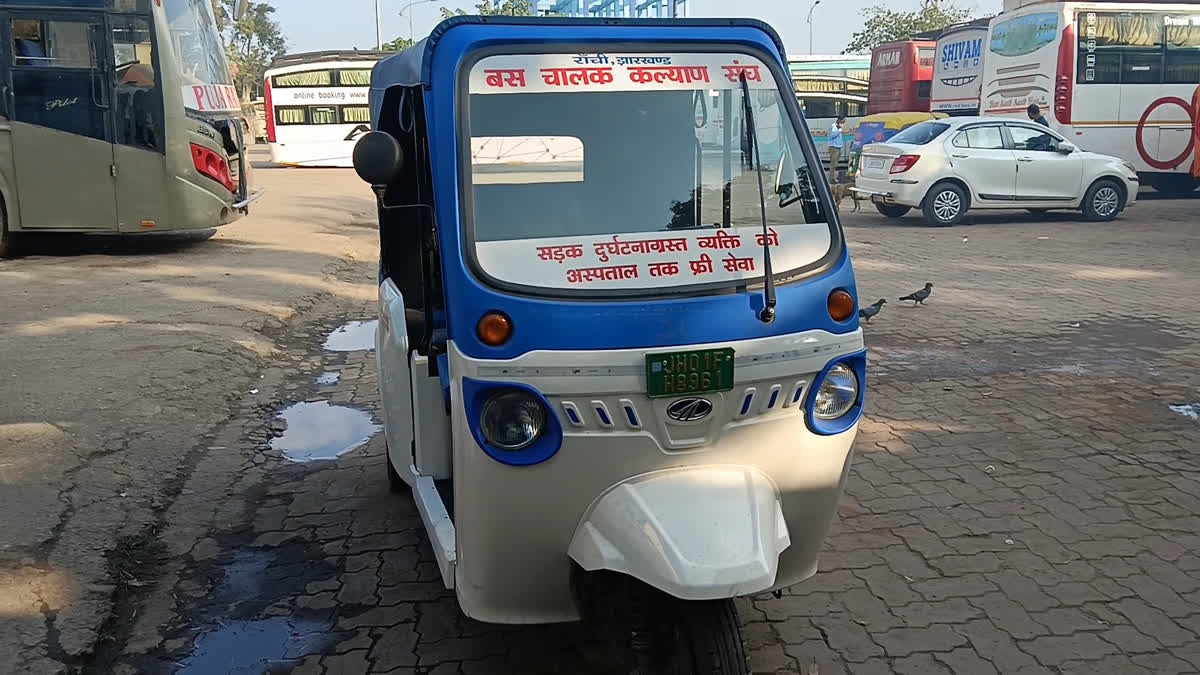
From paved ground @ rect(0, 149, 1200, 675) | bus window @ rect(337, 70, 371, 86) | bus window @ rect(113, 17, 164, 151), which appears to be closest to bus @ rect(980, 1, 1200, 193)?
paved ground @ rect(0, 149, 1200, 675)

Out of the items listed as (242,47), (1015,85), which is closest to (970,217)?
(1015,85)

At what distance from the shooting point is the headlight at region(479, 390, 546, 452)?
284 cm

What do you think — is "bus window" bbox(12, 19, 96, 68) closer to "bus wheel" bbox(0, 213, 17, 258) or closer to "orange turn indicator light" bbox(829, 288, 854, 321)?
"bus wheel" bbox(0, 213, 17, 258)

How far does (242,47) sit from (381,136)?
65706 millimetres

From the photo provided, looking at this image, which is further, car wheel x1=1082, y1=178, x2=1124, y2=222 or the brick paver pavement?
car wheel x1=1082, y1=178, x2=1124, y2=222

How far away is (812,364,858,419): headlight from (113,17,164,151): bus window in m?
10.4

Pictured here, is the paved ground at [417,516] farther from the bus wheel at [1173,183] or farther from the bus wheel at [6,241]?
the bus wheel at [1173,183]

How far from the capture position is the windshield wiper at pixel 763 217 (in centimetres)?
296

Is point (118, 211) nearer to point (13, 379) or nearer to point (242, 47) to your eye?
point (13, 379)

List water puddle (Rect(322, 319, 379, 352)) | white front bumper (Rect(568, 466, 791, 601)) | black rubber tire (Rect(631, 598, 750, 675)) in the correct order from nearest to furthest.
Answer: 1. white front bumper (Rect(568, 466, 791, 601))
2. black rubber tire (Rect(631, 598, 750, 675))
3. water puddle (Rect(322, 319, 379, 352))

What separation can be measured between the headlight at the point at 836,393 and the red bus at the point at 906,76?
2583 centimetres

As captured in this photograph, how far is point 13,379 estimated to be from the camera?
646 cm

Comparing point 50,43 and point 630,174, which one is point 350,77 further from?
point 630,174

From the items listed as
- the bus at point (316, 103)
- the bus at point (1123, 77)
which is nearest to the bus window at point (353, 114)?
the bus at point (316, 103)
